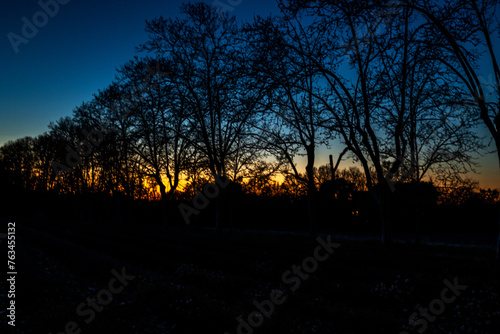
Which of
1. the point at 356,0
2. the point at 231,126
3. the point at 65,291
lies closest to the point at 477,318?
the point at 65,291

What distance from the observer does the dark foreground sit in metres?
6.50

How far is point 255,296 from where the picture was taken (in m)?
8.73

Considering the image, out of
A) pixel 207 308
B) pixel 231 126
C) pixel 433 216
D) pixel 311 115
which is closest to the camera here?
pixel 207 308

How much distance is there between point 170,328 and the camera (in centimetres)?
639

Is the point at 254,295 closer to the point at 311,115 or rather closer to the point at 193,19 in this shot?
the point at 311,115

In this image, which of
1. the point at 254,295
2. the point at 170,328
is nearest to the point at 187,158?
the point at 254,295

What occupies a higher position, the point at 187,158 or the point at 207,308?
the point at 187,158

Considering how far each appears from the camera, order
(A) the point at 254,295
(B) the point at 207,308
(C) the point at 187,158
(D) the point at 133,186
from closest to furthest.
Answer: (B) the point at 207,308 → (A) the point at 254,295 → (C) the point at 187,158 → (D) the point at 133,186

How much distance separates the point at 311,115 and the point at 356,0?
421 inches

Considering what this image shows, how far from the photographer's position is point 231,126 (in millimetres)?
28531

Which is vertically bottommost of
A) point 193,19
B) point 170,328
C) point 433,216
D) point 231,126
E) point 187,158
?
point 170,328

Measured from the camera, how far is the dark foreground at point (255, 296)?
6.50 meters

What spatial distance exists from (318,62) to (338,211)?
38.0 meters

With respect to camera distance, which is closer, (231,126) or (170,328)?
(170,328)
